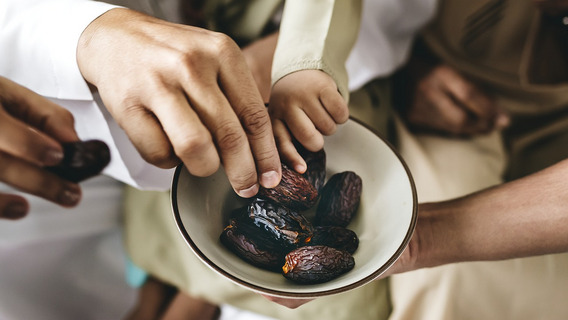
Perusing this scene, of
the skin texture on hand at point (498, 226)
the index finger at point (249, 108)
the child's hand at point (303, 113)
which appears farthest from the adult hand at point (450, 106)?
the index finger at point (249, 108)

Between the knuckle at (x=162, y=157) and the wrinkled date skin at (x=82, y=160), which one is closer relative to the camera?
the knuckle at (x=162, y=157)

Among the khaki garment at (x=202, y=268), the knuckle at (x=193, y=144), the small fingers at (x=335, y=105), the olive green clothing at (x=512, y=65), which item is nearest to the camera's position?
the knuckle at (x=193, y=144)

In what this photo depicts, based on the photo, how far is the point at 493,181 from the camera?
692mm

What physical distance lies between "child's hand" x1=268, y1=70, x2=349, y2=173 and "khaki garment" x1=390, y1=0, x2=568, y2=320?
11.1 inches

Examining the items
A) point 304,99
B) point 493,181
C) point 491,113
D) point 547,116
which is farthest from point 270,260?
point 547,116

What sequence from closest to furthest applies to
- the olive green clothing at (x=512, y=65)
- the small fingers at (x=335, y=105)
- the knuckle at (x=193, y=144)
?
the knuckle at (x=193, y=144) < the small fingers at (x=335, y=105) < the olive green clothing at (x=512, y=65)

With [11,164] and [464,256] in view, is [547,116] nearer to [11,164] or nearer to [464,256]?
[464,256]

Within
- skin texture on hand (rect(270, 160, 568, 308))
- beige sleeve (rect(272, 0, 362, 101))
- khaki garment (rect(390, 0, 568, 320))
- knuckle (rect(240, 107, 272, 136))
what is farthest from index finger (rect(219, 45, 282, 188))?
khaki garment (rect(390, 0, 568, 320))

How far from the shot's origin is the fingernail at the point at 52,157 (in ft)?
1.43

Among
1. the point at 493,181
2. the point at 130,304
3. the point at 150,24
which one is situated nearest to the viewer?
the point at 150,24

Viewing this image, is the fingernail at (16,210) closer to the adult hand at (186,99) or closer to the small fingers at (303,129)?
the adult hand at (186,99)

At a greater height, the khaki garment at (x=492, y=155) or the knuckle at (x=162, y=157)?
the knuckle at (x=162, y=157)

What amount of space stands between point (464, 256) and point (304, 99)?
27 centimetres

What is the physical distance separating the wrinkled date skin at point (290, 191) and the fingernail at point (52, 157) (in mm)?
214
